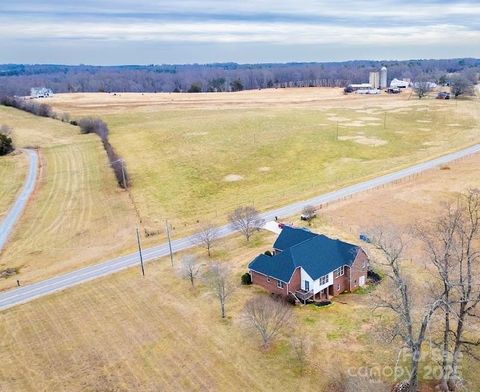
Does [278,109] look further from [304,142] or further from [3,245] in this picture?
[3,245]

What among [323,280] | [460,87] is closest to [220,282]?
[323,280]

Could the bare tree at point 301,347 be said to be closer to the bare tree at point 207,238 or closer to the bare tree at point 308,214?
the bare tree at point 207,238

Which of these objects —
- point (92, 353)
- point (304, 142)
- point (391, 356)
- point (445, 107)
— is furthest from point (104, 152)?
point (445, 107)

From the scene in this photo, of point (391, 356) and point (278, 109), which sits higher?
point (278, 109)

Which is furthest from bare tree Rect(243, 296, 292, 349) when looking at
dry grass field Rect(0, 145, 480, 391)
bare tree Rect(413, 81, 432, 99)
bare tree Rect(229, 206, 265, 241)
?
bare tree Rect(413, 81, 432, 99)

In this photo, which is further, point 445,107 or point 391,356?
point 445,107

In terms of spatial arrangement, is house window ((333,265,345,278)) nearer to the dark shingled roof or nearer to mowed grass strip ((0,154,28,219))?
the dark shingled roof

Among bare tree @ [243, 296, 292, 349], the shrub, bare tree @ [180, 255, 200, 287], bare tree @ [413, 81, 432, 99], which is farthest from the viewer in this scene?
bare tree @ [413, 81, 432, 99]

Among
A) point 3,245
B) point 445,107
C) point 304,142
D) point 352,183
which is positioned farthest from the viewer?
point 445,107
